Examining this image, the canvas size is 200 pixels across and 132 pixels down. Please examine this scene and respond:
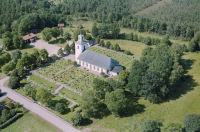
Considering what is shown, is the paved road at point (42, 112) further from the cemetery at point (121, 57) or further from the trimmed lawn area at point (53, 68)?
the cemetery at point (121, 57)

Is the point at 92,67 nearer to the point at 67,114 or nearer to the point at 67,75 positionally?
the point at 67,75

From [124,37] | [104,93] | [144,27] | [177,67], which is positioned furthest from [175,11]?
[104,93]

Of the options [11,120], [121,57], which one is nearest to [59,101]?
[11,120]

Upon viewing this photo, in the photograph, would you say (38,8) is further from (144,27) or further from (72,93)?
(72,93)

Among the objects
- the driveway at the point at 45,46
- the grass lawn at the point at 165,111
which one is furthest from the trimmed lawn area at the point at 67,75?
the grass lawn at the point at 165,111

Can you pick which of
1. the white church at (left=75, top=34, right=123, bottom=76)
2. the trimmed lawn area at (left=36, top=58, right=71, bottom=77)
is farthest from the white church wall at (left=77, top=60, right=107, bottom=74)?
the trimmed lawn area at (left=36, top=58, right=71, bottom=77)

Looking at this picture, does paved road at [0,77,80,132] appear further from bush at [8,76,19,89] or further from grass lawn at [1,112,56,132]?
bush at [8,76,19,89]

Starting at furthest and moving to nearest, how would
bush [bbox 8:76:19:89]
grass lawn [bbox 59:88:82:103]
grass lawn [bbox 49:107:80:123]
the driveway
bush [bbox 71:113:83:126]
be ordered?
1. the driveway
2. bush [bbox 8:76:19:89]
3. grass lawn [bbox 59:88:82:103]
4. grass lawn [bbox 49:107:80:123]
5. bush [bbox 71:113:83:126]
